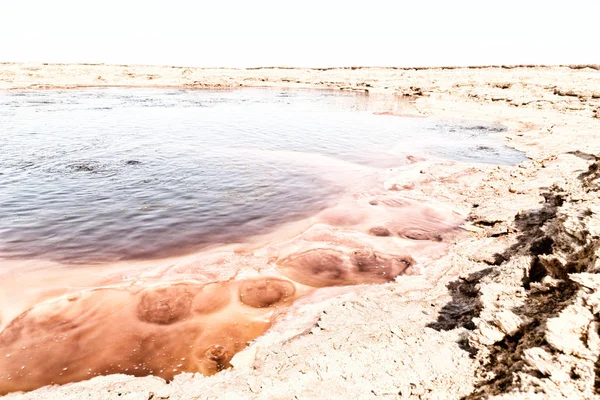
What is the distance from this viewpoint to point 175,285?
5.41 m

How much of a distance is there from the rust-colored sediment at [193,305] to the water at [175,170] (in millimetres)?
1286

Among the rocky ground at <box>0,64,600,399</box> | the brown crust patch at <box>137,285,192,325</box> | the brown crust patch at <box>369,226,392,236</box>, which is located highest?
the rocky ground at <box>0,64,600,399</box>

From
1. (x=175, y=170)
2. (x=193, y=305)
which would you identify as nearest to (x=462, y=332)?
(x=193, y=305)

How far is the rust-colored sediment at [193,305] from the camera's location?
3.99m

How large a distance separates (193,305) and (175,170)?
749 centimetres

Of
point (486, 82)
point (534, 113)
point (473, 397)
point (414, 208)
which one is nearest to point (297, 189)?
point (414, 208)

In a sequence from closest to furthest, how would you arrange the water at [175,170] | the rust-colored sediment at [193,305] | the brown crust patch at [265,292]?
the rust-colored sediment at [193,305] → the brown crust patch at [265,292] → the water at [175,170]

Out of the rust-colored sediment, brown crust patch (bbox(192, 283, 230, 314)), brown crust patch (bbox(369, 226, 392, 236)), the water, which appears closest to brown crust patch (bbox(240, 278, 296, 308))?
the rust-colored sediment

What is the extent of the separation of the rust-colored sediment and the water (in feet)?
4.22

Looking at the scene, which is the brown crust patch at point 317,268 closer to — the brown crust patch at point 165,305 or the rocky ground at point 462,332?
the rocky ground at point 462,332

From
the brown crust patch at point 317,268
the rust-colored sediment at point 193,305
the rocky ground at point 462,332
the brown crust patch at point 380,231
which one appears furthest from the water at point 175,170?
the rocky ground at point 462,332

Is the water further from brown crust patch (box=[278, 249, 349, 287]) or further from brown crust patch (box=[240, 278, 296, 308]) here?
brown crust patch (box=[240, 278, 296, 308])

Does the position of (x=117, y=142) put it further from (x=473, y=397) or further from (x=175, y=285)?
(x=473, y=397)

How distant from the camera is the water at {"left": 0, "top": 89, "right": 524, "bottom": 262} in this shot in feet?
23.7
